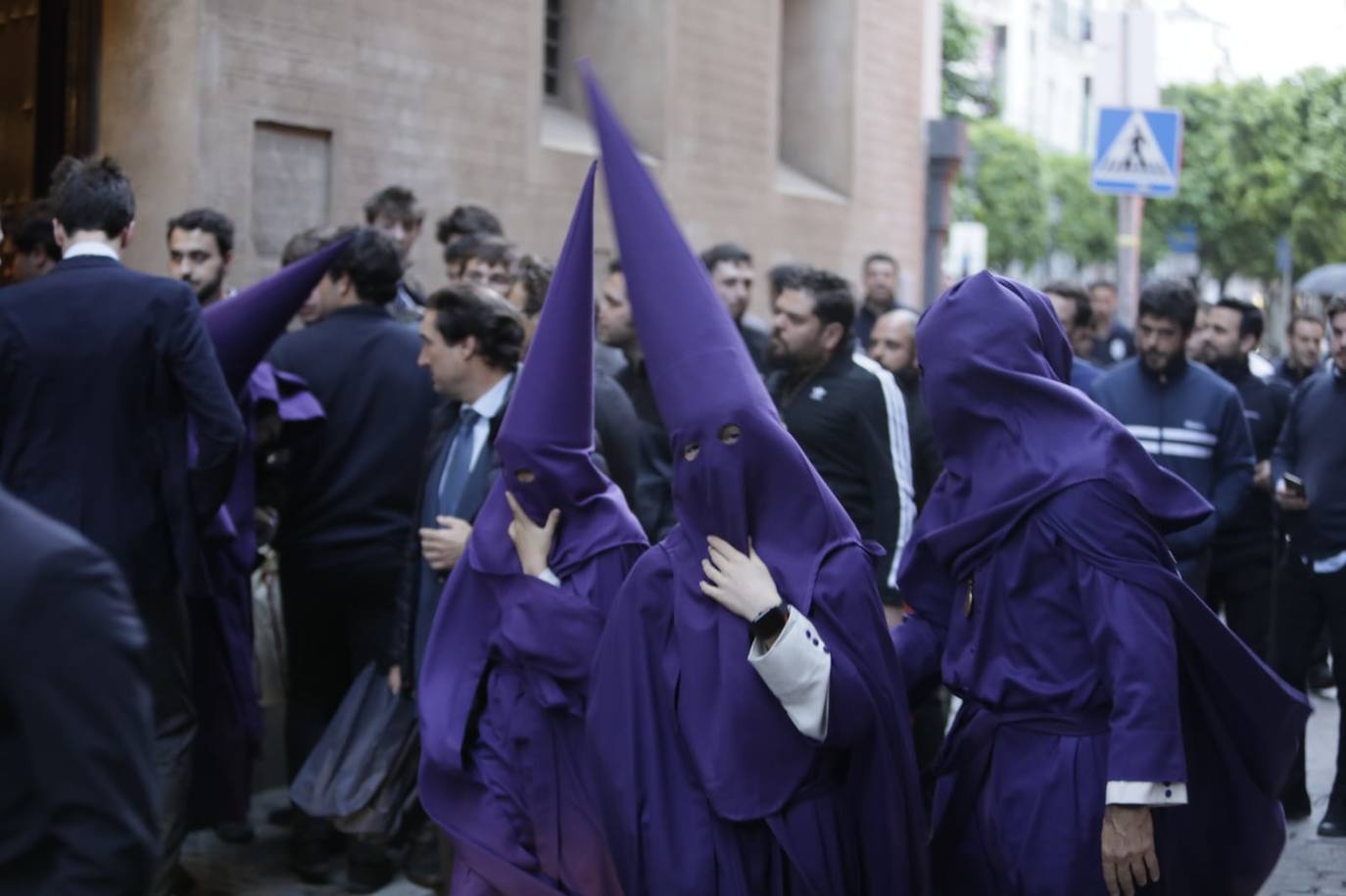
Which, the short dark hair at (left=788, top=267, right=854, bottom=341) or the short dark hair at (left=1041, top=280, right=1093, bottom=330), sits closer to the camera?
the short dark hair at (left=788, top=267, right=854, bottom=341)

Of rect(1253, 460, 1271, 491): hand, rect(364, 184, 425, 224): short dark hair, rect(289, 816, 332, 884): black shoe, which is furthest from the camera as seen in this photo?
rect(1253, 460, 1271, 491): hand

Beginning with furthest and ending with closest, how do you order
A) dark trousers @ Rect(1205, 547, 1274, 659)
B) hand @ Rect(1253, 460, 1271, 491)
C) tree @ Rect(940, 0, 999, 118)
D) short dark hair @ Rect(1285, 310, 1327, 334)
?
1. tree @ Rect(940, 0, 999, 118)
2. short dark hair @ Rect(1285, 310, 1327, 334)
3. hand @ Rect(1253, 460, 1271, 491)
4. dark trousers @ Rect(1205, 547, 1274, 659)

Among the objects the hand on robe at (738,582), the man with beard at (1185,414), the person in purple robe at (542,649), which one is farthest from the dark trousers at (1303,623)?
the hand on robe at (738,582)

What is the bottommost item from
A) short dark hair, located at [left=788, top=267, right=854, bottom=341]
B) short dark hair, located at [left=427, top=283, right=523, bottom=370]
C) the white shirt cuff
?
the white shirt cuff

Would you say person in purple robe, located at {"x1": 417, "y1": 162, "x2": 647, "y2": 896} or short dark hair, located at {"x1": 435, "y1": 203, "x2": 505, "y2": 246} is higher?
short dark hair, located at {"x1": 435, "y1": 203, "x2": 505, "y2": 246}

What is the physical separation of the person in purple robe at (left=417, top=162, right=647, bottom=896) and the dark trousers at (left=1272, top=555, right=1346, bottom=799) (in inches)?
168

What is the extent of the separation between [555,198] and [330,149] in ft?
8.47

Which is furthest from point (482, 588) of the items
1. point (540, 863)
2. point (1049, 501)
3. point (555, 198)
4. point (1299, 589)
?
point (555, 198)

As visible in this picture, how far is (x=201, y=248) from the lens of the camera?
816 centimetres

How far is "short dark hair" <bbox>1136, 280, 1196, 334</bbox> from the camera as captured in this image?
28.5 feet

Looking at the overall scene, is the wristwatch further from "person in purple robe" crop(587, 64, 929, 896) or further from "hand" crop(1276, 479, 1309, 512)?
"hand" crop(1276, 479, 1309, 512)

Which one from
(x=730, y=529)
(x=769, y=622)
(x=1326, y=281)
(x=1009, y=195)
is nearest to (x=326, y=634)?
(x=730, y=529)

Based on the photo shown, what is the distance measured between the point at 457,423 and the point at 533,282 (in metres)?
1.15

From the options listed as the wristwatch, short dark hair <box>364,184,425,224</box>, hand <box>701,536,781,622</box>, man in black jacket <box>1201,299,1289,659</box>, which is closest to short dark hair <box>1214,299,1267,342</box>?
man in black jacket <box>1201,299,1289,659</box>
